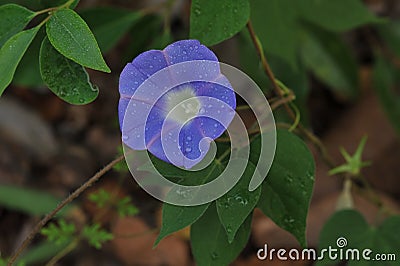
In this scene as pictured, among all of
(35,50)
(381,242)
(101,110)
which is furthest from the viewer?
(101,110)

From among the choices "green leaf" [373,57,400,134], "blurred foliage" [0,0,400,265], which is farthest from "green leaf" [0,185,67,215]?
"green leaf" [373,57,400,134]

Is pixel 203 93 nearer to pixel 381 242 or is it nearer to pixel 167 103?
pixel 167 103

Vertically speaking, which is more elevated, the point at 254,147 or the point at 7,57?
the point at 7,57

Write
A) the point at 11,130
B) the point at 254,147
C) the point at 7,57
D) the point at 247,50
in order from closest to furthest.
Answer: the point at 7,57, the point at 254,147, the point at 247,50, the point at 11,130

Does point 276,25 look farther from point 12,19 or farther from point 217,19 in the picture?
point 12,19

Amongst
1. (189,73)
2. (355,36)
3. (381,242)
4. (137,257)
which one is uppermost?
(189,73)

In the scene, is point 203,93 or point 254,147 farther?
point 254,147

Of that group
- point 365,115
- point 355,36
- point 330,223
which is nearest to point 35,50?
point 330,223

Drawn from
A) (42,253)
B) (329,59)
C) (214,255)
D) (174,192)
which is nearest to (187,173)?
(174,192)
